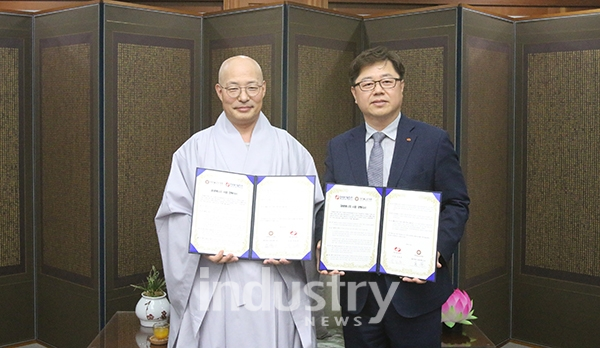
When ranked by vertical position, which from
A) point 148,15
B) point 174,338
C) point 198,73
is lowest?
point 174,338

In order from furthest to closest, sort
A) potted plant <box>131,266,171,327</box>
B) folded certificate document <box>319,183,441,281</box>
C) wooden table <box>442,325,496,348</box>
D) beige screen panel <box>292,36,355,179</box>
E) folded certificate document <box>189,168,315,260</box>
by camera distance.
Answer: beige screen panel <box>292,36,355,179</box>, potted plant <box>131,266,171,327</box>, wooden table <box>442,325,496,348</box>, folded certificate document <box>189,168,315,260</box>, folded certificate document <box>319,183,441,281</box>

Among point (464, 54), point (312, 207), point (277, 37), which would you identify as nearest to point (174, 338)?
point (312, 207)

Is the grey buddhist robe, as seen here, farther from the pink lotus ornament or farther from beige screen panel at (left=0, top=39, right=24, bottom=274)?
beige screen panel at (left=0, top=39, right=24, bottom=274)

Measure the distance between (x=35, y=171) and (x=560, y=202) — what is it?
9.87 feet

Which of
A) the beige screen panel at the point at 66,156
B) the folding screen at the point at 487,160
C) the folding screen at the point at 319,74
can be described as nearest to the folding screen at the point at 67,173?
the beige screen panel at the point at 66,156

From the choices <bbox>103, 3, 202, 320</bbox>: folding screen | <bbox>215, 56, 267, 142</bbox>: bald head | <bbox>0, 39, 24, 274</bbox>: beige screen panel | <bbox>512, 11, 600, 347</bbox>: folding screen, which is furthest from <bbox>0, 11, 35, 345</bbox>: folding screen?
<bbox>512, 11, 600, 347</bbox>: folding screen

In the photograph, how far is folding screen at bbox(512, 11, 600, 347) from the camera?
3502 millimetres

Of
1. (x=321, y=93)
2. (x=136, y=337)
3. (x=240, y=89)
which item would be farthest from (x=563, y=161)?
(x=136, y=337)

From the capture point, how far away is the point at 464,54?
3379mm

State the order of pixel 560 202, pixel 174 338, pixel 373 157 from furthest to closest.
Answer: pixel 560 202 < pixel 174 338 < pixel 373 157

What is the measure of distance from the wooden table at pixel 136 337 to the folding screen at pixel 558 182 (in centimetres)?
119

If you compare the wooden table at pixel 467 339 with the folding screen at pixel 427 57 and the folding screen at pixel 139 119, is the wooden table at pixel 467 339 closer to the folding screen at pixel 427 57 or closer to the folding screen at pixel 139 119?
the folding screen at pixel 427 57

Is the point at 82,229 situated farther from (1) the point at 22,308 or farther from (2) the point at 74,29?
(2) the point at 74,29

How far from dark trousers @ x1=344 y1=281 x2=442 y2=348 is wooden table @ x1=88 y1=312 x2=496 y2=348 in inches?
21.6
